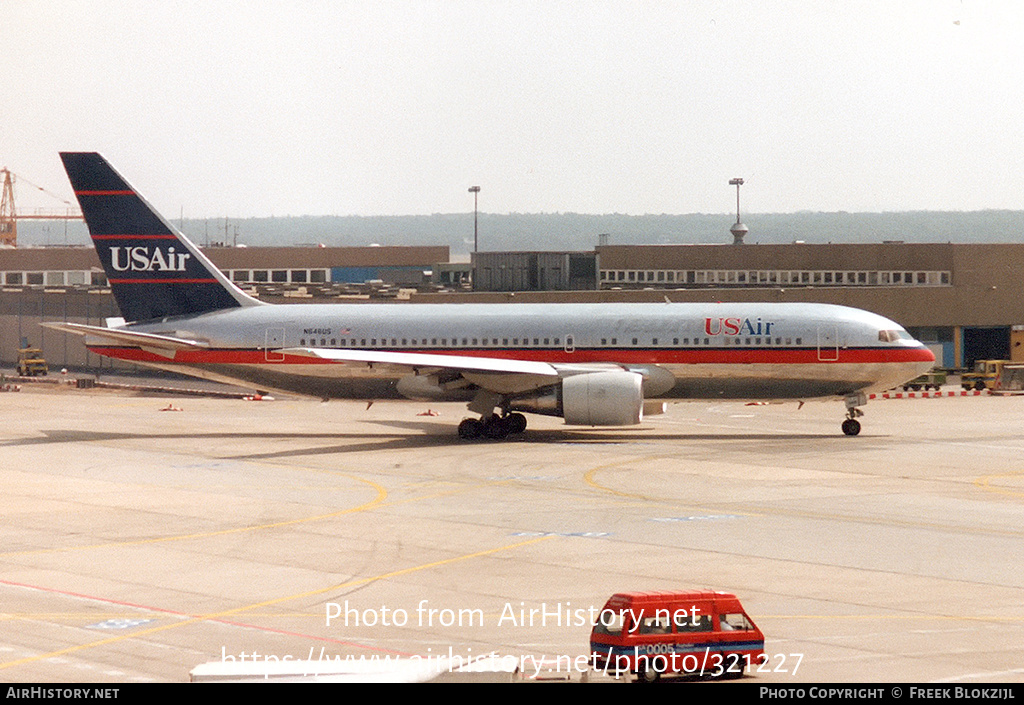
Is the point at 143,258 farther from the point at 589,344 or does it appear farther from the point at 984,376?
the point at 984,376

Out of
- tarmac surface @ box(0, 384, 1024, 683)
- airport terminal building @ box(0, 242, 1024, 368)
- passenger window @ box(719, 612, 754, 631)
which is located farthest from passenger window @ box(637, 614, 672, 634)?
airport terminal building @ box(0, 242, 1024, 368)

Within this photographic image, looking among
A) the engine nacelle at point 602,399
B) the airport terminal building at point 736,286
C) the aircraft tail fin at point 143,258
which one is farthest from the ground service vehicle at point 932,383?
A: the aircraft tail fin at point 143,258

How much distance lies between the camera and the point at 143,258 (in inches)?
1975

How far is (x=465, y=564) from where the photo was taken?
25734mm

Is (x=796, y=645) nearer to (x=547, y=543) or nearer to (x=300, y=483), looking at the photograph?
(x=547, y=543)

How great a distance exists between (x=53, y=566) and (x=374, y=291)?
5310 cm

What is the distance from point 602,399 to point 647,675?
2799 cm

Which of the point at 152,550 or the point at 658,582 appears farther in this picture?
the point at 152,550

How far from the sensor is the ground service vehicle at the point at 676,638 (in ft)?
57.2

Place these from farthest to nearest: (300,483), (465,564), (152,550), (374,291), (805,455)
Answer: (374,291), (805,455), (300,483), (152,550), (465,564)

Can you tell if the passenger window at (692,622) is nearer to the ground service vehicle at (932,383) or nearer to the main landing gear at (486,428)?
the main landing gear at (486,428)

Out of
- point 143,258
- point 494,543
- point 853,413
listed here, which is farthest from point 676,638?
point 143,258
